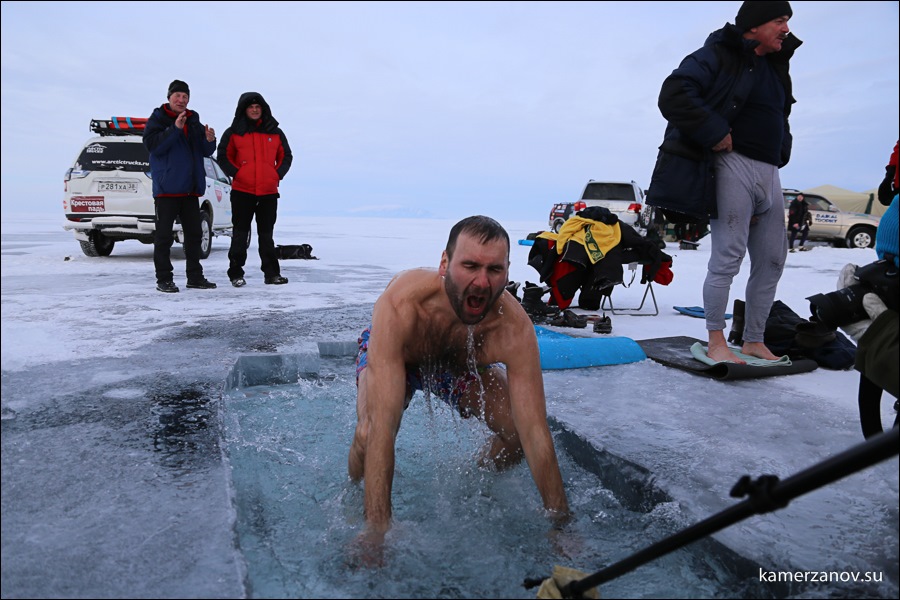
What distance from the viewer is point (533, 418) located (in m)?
2.08

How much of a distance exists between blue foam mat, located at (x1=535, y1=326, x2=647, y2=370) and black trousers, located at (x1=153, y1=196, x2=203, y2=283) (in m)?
4.08

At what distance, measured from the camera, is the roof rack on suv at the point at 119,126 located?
9.16 m

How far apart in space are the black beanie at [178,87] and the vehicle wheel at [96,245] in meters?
4.52

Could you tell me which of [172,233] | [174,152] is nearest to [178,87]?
[174,152]

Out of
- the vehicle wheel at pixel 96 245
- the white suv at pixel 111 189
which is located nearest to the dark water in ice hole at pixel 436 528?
the white suv at pixel 111 189

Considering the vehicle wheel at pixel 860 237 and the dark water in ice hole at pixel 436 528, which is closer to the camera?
the dark water in ice hole at pixel 436 528

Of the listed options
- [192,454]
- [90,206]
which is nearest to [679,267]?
[90,206]

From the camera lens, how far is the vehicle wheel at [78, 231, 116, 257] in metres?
9.32

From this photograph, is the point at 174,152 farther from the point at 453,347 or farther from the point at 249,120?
the point at 453,347

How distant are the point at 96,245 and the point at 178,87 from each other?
482cm

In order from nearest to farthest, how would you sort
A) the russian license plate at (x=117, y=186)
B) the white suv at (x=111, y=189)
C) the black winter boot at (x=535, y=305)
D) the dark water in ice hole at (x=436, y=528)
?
1. the dark water in ice hole at (x=436, y=528)
2. the black winter boot at (x=535, y=305)
3. the white suv at (x=111, y=189)
4. the russian license plate at (x=117, y=186)

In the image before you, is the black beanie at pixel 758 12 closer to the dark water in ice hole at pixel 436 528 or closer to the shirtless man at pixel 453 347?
the shirtless man at pixel 453 347

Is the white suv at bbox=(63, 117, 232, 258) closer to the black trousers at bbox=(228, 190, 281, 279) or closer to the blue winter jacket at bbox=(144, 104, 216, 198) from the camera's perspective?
the black trousers at bbox=(228, 190, 281, 279)

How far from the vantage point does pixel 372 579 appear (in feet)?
5.45
